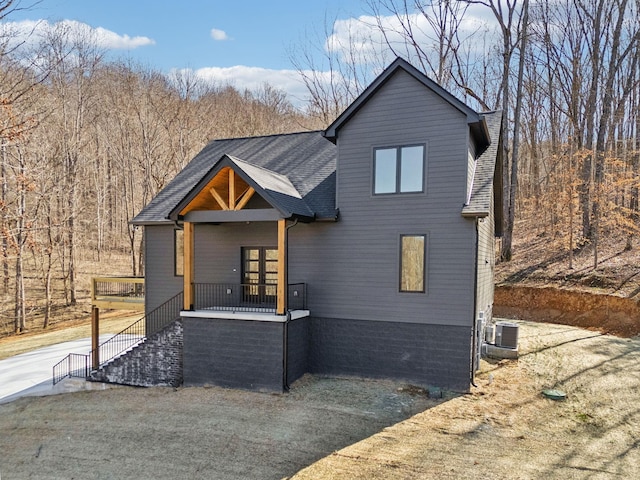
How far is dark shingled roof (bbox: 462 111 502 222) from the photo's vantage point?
9.16m

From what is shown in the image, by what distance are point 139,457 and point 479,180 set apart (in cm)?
945

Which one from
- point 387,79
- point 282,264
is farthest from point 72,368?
point 387,79

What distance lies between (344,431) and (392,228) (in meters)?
4.78

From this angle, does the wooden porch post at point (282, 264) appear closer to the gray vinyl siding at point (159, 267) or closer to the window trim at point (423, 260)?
the window trim at point (423, 260)

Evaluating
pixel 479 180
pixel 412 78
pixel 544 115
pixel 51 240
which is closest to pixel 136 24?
pixel 51 240

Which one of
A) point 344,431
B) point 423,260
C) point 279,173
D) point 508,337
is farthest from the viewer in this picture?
point 279,173

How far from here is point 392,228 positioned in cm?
1005

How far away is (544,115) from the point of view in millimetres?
28016

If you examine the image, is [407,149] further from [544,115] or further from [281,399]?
[544,115]

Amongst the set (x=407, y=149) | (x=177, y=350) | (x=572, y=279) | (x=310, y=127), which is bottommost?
(x=177, y=350)

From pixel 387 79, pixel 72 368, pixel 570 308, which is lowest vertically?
pixel 72 368

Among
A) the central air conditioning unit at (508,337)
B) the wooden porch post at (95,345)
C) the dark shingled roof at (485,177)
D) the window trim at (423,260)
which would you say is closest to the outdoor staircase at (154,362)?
the wooden porch post at (95,345)

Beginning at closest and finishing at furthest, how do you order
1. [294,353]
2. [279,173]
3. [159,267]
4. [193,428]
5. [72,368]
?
[193,428] → [294,353] → [279,173] → [72,368] → [159,267]

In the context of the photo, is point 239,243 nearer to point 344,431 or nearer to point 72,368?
point 344,431
